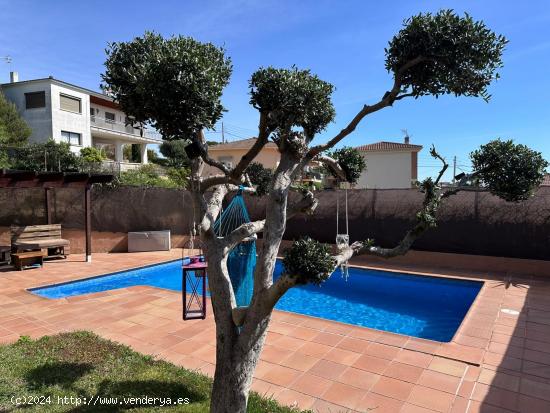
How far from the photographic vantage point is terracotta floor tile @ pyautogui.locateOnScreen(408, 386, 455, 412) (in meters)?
3.52

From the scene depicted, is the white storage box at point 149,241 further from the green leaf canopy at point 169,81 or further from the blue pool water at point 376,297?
the green leaf canopy at point 169,81

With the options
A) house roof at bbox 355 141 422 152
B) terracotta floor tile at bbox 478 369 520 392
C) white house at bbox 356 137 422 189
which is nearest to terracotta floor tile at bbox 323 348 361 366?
terracotta floor tile at bbox 478 369 520 392

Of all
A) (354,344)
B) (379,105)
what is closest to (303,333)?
(354,344)

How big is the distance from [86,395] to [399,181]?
80.2 ft

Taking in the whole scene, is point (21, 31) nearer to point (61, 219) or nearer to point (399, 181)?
point (61, 219)

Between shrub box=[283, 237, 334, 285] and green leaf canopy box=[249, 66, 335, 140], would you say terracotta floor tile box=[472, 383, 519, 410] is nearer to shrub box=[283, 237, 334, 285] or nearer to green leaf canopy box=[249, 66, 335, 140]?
shrub box=[283, 237, 334, 285]

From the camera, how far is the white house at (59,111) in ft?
70.1

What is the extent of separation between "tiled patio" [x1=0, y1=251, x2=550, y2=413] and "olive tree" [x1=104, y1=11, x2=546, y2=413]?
1307 mm

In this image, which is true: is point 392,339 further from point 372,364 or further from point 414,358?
point 372,364

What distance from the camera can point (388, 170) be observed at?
26.2 m

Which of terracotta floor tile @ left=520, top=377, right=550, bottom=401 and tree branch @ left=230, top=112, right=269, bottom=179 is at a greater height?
tree branch @ left=230, top=112, right=269, bottom=179

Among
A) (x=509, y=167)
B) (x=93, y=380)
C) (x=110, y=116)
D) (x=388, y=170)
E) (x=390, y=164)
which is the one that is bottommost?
(x=93, y=380)

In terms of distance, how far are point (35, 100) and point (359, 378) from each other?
79.3 ft

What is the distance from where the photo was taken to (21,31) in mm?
7680
